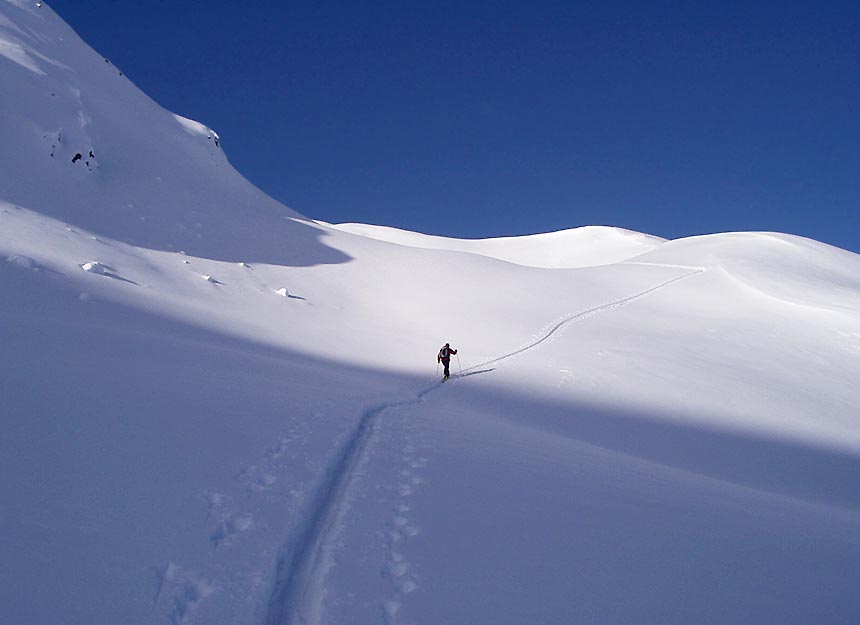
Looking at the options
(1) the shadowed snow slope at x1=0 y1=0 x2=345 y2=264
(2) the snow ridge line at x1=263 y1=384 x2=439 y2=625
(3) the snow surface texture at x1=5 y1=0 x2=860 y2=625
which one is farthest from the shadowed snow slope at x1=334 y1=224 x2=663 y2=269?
(2) the snow ridge line at x1=263 y1=384 x2=439 y2=625

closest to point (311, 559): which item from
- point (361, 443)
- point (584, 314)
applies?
point (361, 443)

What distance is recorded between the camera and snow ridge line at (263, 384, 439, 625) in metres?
4.01

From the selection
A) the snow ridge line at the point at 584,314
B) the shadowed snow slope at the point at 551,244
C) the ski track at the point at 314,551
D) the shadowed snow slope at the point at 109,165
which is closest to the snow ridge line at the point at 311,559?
the ski track at the point at 314,551

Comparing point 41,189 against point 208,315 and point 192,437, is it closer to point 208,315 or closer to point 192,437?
point 208,315

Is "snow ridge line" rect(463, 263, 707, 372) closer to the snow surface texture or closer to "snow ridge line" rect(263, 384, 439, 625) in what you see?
the snow surface texture

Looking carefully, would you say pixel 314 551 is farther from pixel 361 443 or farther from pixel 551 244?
pixel 551 244

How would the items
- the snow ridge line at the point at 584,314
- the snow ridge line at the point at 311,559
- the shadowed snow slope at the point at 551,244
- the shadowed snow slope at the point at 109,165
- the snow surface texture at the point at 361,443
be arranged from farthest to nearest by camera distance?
the shadowed snow slope at the point at 551,244 → the shadowed snow slope at the point at 109,165 → the snow ridge line at the point at 584,314 → the snow surface texture at the point at 361,443 → the snow ridge line at the point at 311,559

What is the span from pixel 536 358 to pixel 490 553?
47.9ft

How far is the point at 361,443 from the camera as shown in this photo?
808 centimetres

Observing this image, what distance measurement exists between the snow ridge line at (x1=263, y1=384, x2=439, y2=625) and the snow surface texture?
0.11 feet

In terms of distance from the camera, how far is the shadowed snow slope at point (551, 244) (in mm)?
86312

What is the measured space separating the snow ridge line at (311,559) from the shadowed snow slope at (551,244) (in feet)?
258

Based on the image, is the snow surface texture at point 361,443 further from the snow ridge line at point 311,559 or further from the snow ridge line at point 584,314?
the snow ridge line at point 584,314

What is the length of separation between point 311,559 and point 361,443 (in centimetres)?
340
